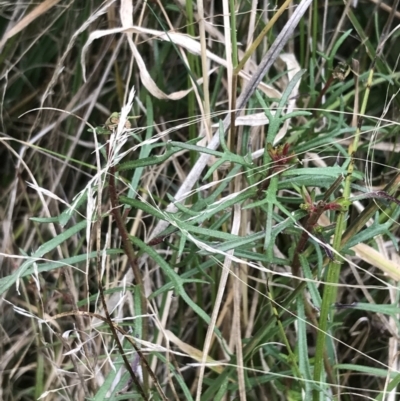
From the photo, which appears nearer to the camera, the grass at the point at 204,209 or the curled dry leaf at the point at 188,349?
the grass at the point at 204,209

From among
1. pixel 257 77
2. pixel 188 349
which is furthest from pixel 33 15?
pixel 188 349

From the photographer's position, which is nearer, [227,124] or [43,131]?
[227,124]

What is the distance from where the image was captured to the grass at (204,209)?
589mm

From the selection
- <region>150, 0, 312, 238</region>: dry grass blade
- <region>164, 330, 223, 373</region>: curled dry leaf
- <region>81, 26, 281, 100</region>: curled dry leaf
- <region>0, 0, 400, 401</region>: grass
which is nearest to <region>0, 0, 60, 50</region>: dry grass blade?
<region>0, 0, 400, 401</region>: grass

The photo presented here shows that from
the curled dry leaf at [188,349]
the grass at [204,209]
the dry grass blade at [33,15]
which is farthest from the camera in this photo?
the dry grass blade at [33,15]

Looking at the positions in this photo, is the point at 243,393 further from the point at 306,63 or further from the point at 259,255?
the point at 306,63

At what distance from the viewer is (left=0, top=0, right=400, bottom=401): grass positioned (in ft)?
1.93

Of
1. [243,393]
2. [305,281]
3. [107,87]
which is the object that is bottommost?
[243,393]

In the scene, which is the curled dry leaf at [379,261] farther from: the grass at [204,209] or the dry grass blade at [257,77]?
the dry grass blade at [257,77]

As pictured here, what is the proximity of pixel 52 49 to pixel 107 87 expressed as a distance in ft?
0.36

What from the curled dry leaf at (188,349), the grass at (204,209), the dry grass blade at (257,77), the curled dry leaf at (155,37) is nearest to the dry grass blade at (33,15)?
the grass at (204,209)

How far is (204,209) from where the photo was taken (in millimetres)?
641

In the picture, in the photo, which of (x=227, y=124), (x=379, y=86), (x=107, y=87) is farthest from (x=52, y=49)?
(x=379, y=86)

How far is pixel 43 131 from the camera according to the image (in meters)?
0.88
